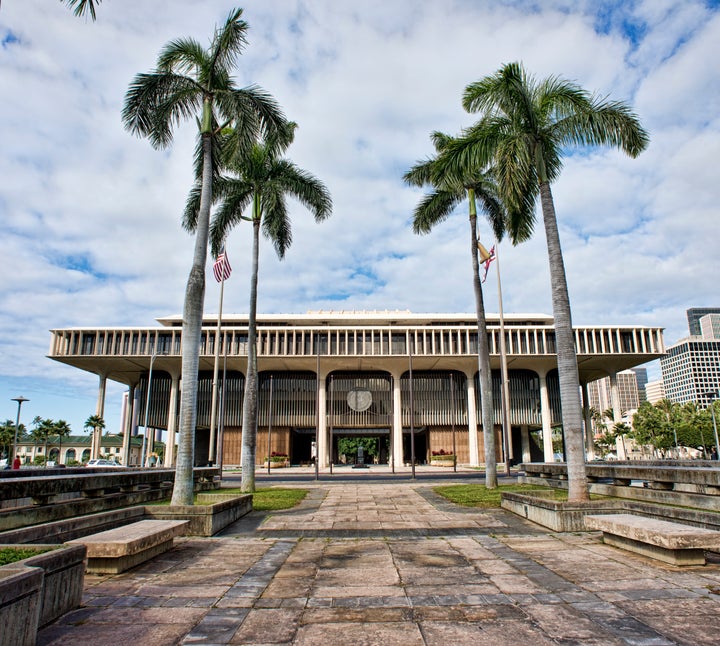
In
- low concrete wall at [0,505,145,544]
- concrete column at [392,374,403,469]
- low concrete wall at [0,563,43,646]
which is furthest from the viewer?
concrete column at [392,374,403,469]

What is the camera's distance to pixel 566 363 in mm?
11562

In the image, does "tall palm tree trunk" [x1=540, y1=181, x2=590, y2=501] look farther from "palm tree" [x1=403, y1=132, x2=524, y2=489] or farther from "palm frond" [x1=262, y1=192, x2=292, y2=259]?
"palm frond" [x1=262, y1=192, x2=292, y2=259]

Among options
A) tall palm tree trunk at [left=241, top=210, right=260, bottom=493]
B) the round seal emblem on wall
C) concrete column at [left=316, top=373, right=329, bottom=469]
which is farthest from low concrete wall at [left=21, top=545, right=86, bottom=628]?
the round seal emblem on wall

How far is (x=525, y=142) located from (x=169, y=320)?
5584cm

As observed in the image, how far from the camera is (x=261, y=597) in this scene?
19.0 feet

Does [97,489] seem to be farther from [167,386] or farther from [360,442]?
[360,442]

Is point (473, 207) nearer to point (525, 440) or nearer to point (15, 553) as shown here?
point (15, 553)

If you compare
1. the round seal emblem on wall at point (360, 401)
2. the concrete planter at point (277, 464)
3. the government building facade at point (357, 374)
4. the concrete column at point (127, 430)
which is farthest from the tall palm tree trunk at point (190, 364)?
the round seal emblem on wall at point (360, 401)

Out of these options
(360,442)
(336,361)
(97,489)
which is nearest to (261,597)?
(97,489)

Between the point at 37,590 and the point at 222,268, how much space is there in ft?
77.2

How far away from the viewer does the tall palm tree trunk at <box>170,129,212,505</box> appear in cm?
1128

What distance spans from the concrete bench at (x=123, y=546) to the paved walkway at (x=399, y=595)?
0.59 ft

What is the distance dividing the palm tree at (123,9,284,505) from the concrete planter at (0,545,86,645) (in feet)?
21.9

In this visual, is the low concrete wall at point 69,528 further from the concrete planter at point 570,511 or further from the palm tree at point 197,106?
the concrete planter at point 570,511
